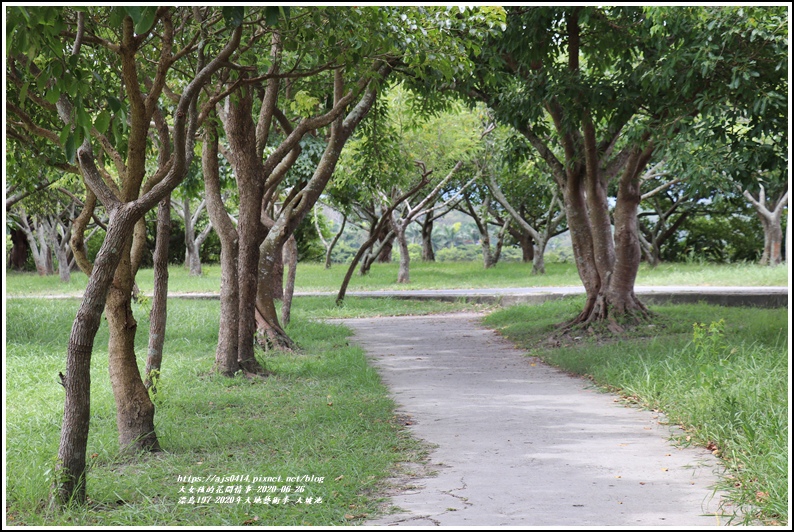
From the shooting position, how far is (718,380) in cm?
685

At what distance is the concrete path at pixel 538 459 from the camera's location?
14.3 feet

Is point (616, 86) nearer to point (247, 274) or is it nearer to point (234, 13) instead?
point (247, 274)

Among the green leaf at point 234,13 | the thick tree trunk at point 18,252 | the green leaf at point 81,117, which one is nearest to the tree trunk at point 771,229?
the green leaf at point 234,13

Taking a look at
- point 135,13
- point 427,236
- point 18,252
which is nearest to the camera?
point 135,13

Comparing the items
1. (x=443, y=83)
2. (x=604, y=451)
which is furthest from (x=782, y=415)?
(x=443, y=83)

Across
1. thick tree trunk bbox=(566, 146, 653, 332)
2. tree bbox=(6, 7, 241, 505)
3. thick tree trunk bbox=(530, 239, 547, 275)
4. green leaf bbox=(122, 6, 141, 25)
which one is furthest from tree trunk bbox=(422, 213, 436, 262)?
green leaf bbox=(122, 6, 141, 25)

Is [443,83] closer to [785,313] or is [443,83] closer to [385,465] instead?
[785,313]

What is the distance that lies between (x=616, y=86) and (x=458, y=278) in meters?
18.9

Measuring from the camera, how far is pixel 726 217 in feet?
111

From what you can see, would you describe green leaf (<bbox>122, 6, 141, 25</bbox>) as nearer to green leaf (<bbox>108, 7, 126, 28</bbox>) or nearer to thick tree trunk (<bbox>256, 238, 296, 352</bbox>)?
green leaf (<bbox>108, 7, 126, 28</bbox>)

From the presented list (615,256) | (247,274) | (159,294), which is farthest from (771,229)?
(159,294)

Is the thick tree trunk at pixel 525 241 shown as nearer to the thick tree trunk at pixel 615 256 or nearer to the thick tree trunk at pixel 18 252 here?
the thick tree trunk at pixel 18 252

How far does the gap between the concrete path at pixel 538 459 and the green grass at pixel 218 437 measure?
0.34 m

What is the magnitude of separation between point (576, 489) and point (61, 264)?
26909 mm
